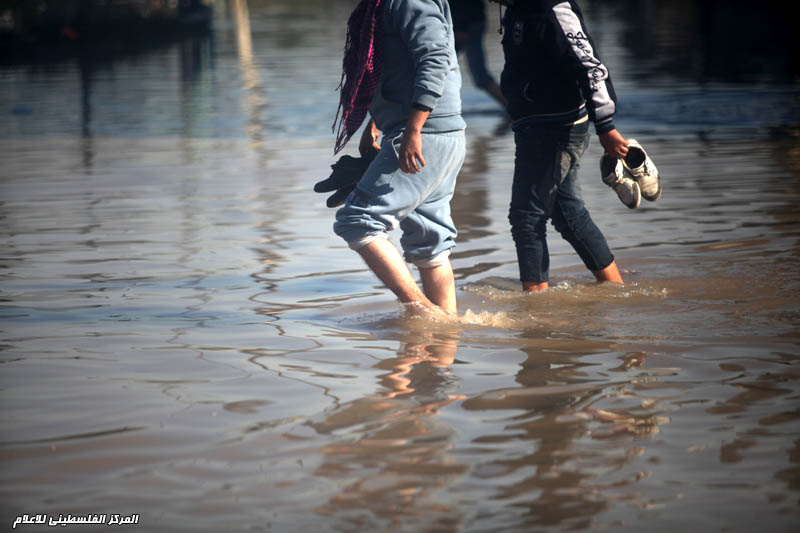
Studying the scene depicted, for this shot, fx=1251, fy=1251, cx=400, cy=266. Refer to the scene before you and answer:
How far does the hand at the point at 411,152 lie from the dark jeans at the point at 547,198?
1.01 metres

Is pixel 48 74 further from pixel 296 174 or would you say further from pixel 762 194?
pixel 762 194

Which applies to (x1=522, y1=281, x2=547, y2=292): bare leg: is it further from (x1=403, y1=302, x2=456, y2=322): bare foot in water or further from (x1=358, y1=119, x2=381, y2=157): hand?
(x1=358, y1=119, x2=381, y2=157): hand

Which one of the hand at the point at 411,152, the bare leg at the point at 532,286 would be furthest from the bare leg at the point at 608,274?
the hand at the point at 411,152

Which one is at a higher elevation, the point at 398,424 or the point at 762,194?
the point at 398,424

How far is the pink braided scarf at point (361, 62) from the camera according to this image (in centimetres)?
506

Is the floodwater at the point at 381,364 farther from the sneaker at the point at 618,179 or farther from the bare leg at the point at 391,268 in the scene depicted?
the sneaker at the point at 618,179

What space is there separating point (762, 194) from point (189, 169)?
494cm

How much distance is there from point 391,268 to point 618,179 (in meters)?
1.38

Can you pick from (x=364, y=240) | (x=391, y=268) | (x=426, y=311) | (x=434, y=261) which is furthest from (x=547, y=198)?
(x=364, y=240)

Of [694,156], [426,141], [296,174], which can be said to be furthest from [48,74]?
[426,141]

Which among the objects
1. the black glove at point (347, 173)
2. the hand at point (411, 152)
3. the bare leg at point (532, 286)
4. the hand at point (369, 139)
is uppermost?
the hand at point (411, 152)

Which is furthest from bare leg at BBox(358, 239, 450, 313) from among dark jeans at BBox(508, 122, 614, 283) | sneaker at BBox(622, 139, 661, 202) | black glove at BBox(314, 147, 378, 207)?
sneaker at BBox(622, 139, 661, 202)

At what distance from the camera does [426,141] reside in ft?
16.6

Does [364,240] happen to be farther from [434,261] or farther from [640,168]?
[640,168]
